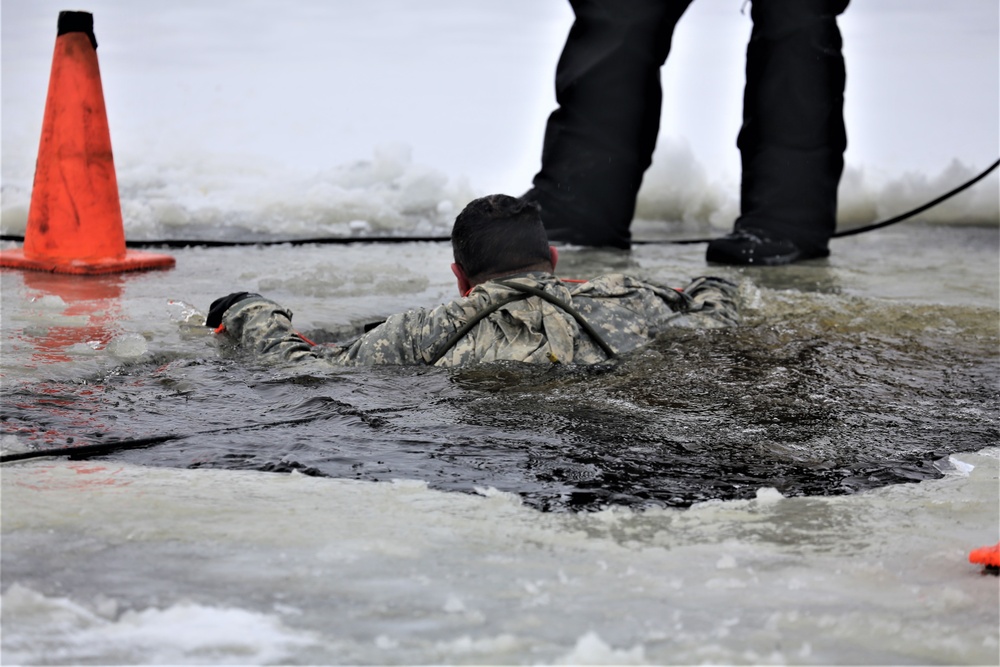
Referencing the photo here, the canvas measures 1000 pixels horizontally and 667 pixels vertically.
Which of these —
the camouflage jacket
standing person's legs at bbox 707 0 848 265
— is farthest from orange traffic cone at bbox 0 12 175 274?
standing person's legs at bbox 707 0 848 265

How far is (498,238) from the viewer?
301cm

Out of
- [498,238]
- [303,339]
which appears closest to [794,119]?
[498,238]

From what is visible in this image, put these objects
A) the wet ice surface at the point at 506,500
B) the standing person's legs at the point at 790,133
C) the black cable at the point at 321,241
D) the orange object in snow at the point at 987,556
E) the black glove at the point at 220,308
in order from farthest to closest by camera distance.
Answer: the black cable at the point at 321,241
the standing person's legs at the point at 790,133
the black glove at the point at 220,308
the orange object in snow at the point at 987,556
the wet ice surface at the point at 506,500

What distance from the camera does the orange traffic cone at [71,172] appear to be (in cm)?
450

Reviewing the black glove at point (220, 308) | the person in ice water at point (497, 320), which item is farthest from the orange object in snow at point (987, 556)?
the black glove at point (220, 308)

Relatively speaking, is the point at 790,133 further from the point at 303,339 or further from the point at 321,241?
the point at 303,339

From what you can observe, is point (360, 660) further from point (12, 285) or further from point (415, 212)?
→ point (415, 212)

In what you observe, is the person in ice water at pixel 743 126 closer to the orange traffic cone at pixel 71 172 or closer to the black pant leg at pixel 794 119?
the black pant leg at pixel 794 119

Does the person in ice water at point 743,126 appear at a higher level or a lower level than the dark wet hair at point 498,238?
higher

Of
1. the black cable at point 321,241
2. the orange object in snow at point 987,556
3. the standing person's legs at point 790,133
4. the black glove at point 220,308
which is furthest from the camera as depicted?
the black cable at point 321,241

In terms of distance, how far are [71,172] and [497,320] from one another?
8.00 ft

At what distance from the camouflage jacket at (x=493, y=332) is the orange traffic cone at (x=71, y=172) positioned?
1591mm

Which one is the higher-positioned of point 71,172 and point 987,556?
point 71,172

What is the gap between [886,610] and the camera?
140 cm
